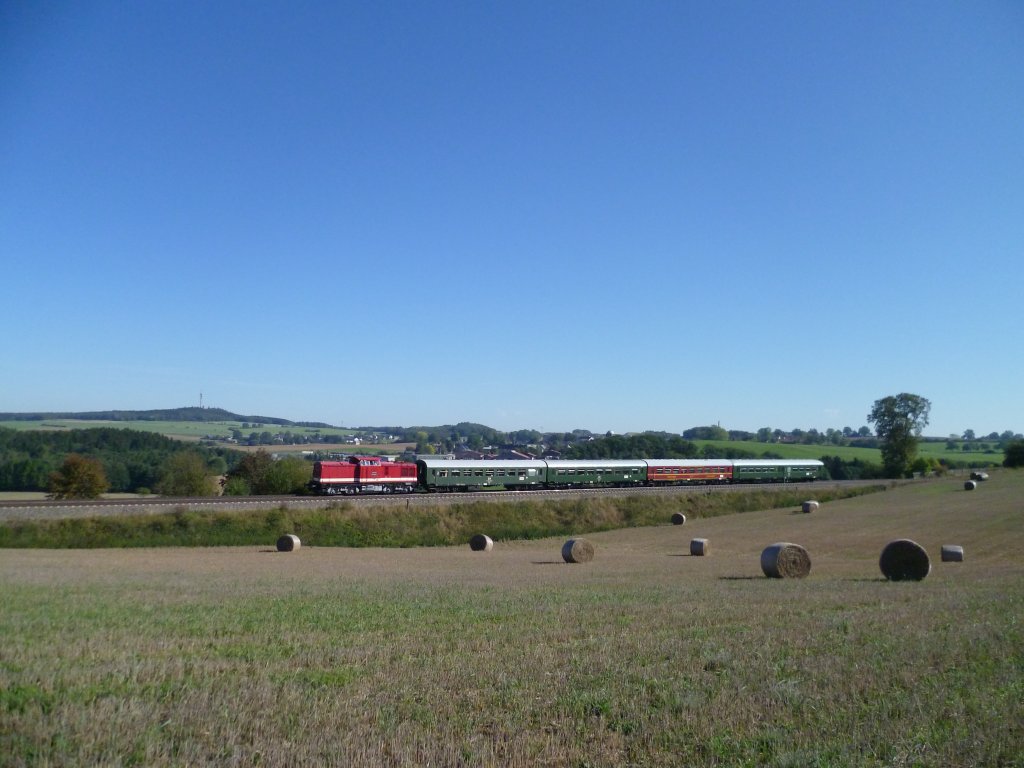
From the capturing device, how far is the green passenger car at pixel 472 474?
61969 millimetres

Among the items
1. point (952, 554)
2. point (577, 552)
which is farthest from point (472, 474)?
point (952, 554)

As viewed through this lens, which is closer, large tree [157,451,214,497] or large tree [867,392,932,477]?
large tree [157,451,214,497]

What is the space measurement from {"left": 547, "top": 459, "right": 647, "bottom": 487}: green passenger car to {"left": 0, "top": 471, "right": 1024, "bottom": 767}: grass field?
51.4 metres

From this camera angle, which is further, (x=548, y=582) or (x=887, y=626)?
(x=548, y=582)

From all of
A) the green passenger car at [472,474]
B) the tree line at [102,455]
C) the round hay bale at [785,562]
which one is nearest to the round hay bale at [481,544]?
the round hay bale at [785,562]

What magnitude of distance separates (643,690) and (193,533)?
38480mm

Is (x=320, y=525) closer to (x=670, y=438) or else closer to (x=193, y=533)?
(x=193, y=533)

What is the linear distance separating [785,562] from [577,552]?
9460 millimetres

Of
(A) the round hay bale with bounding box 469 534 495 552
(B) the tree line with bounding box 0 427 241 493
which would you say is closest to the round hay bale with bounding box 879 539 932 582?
(A) the round hay bale with bounding box 469 534 495 552

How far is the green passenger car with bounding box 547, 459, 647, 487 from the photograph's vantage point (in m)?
68.8

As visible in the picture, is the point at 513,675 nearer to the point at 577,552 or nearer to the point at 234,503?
the point at 577,552

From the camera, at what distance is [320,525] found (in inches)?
1764

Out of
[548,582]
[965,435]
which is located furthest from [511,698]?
[965,435]

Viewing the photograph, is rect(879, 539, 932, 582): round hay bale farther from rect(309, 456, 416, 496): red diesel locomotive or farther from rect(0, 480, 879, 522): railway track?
rect(309, 456, 416, 496): red diesel locomotive
